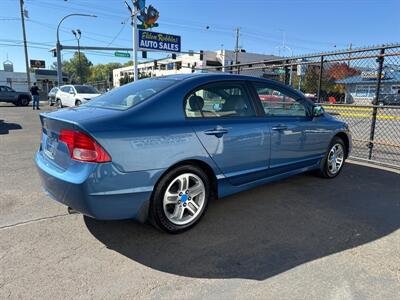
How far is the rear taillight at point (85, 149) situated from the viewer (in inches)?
101

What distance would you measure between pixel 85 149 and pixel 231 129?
158 cm

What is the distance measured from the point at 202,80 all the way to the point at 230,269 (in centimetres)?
199

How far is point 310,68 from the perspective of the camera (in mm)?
8672

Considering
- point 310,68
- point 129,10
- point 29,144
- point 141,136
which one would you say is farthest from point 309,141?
point 129,10

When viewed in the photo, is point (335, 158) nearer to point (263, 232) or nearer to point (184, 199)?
point (263, 232)

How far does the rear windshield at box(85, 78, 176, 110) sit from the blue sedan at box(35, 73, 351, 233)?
0.06 ft

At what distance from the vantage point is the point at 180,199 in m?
3.18

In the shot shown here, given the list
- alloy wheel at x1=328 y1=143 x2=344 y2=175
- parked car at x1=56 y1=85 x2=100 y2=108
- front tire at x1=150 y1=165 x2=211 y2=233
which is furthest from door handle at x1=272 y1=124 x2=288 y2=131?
parked car at x1=56 y1=85 x2=100 y2=108

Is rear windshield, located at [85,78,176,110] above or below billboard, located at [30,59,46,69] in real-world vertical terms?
below

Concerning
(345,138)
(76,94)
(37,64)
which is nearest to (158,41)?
(76,94)

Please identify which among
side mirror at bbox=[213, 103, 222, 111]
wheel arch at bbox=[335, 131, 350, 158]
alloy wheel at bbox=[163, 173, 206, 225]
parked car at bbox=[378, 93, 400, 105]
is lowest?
alloy wheel at bbox=[163, 173, 206, 225]

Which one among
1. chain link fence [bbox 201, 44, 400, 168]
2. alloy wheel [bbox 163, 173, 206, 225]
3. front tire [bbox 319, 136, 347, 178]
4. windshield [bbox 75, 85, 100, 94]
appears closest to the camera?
alloy wheel [bbox 163, 173, 206, 225]

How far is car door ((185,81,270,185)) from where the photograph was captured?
3.25 m

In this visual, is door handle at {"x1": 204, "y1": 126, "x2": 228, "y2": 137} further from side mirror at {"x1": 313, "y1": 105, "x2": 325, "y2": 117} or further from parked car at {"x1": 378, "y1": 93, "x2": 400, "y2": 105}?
parked car at {"x1": 378, "y1": 93, "x2": 400, "y2": 105}
